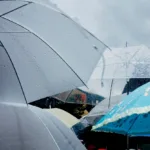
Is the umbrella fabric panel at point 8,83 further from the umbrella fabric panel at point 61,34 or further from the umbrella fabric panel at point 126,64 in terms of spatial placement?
the umbrella fabric panel at point 126,64

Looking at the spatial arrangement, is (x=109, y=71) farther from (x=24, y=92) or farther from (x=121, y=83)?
(x=24, y=92)

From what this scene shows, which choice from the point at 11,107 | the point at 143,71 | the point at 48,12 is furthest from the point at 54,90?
the point at 143,71

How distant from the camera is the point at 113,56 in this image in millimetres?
10188

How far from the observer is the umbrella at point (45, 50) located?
17.9 feet

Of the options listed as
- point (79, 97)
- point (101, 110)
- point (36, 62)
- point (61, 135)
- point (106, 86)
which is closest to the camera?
point (36, 62)

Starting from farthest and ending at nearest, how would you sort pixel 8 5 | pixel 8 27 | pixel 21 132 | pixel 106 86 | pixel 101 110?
pixel 106 86 < pixel 101 110 < pixel 21 132 < pixel 8 27 < pixel 8 5

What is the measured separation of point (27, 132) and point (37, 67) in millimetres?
1021

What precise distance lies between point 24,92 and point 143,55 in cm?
461

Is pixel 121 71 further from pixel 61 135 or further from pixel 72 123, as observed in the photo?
pixel 61 135

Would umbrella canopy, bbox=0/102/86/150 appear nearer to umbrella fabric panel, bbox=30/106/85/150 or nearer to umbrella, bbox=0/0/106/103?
umbrella fabric panel, bbox=30/106/85/150

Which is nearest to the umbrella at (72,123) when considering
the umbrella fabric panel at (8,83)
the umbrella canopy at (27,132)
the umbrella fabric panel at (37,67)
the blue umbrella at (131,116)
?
the umbrella canopy at (27,132)

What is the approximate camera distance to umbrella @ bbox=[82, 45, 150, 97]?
29.9 feet

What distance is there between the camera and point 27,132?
5.91 metres

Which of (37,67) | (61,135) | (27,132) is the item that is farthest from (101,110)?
(37,67)
